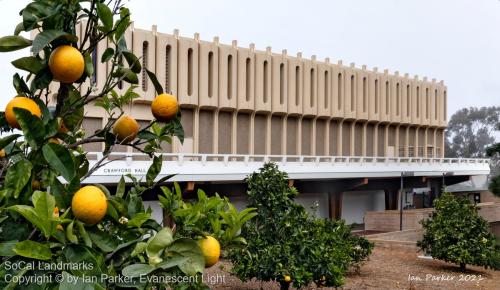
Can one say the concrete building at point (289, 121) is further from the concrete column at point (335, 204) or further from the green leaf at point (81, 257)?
the green leaf at point (81, 257)

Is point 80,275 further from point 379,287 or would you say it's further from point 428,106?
point 428,106

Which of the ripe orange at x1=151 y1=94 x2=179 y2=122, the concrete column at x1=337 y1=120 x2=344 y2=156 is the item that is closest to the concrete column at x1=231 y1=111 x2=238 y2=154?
the concrete column at x1=337 y1=120 x2=344 y2=156

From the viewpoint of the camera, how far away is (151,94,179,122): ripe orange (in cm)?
270

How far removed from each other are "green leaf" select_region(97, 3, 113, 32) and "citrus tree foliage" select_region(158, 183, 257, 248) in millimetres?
881

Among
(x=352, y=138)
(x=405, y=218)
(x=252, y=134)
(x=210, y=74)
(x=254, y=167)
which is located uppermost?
(x=210, y=74)

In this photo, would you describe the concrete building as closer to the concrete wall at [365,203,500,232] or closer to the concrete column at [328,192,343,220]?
the concrete column at [328,192,343,220]

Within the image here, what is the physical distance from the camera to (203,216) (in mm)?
2674

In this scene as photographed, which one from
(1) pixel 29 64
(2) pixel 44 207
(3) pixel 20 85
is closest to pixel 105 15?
(1) pixel 29 64

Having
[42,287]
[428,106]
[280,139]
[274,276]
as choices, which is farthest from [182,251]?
[428,106]

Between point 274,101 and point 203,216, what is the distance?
36899 millimetres

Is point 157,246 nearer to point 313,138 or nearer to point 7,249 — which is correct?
point 7,249

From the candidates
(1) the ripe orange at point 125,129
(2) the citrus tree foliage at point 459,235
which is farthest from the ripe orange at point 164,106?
(2) the citrus tree foliage at point 459,235

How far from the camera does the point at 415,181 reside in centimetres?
4584

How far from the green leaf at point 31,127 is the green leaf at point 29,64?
377 millimetres
